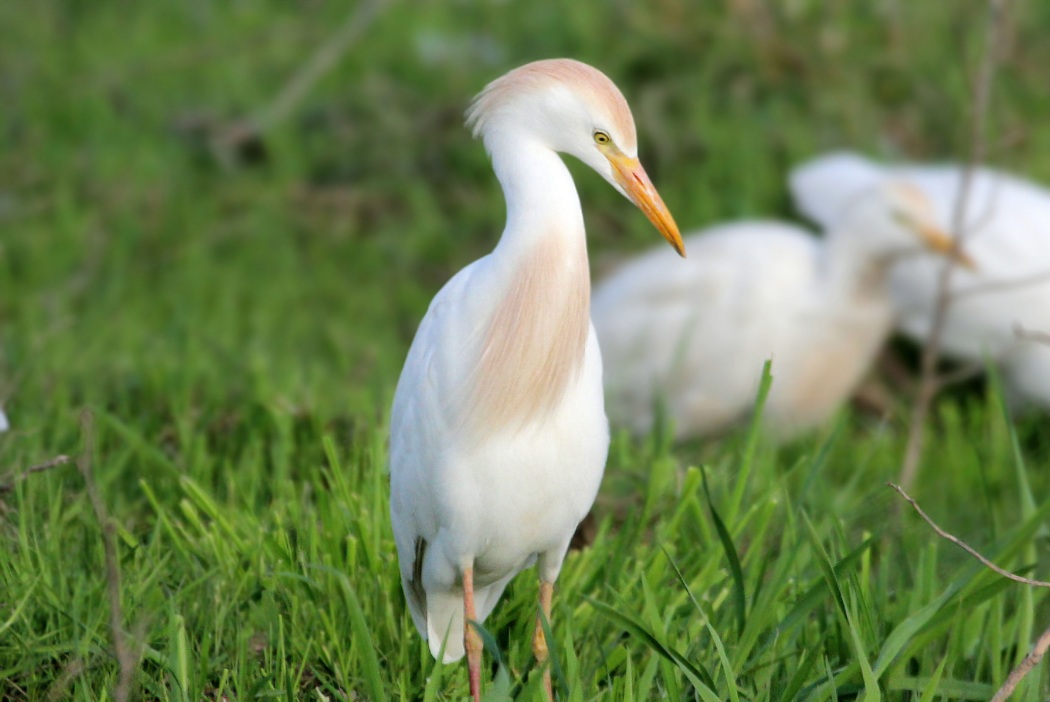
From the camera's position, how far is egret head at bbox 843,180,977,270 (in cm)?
446

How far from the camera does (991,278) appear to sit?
15.2ft

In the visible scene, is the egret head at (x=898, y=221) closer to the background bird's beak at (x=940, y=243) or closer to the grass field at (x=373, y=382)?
the background bird's beak at (x=940, y=243)

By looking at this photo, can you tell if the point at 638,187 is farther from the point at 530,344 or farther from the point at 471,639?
the point at 471,639

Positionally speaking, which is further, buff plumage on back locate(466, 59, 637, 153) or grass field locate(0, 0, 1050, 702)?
grass field locate(0, 0, 1050, 702)

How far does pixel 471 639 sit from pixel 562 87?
35.1 inches

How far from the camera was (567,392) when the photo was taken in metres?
1.96

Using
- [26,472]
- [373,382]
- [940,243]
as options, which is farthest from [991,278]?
[26,472]

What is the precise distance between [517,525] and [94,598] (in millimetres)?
843

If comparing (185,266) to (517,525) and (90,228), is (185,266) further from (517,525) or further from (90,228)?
(517,525)

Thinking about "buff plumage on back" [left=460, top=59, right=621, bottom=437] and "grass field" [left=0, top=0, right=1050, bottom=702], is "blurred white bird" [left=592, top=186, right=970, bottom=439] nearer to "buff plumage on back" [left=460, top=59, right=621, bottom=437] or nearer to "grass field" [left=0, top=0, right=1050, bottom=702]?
"grass field" [left=0, top=0, right=1050, bottom=702]

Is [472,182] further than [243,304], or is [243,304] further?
[472,182]

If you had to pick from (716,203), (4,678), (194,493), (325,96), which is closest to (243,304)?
(325,96)

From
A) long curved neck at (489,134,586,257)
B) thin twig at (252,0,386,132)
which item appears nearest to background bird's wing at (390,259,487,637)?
long curved neck at (489,134,586,257)

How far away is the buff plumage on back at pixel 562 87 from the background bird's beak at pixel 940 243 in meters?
2.80
